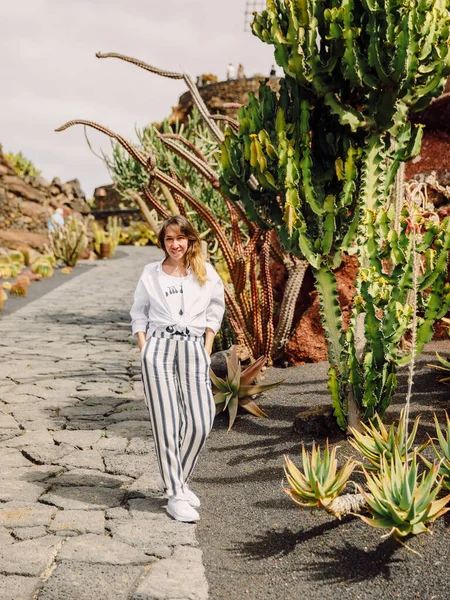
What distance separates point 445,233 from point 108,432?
9.62 ft

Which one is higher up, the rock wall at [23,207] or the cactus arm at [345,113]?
the cactus arm at [345,113]

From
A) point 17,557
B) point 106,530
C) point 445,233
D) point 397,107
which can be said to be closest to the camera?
point 17,557

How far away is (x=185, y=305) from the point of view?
4.04 m

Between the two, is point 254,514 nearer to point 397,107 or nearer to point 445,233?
point 445,233

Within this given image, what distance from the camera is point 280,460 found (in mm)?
4715

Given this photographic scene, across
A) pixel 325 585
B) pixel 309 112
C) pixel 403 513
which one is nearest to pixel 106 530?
pixel 325 585

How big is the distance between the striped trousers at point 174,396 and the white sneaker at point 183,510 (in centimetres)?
5

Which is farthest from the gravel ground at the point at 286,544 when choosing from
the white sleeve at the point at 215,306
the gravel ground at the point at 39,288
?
the gravel ground at the point at 39,288

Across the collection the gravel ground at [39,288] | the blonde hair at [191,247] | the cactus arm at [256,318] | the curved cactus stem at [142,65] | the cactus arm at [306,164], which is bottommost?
the gravel ground at [39,288]

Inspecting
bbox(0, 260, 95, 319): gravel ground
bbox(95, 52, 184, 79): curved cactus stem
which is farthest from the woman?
bbox(0, 260, 95, 319): gravel ground

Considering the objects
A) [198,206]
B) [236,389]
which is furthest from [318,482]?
[198,206]

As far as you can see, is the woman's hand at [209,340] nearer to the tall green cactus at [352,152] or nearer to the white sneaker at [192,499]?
the white sneaker at [192,499]

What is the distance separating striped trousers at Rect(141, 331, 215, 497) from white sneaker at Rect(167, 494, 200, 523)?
52 millimetres

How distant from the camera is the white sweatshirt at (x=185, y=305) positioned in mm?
4031
